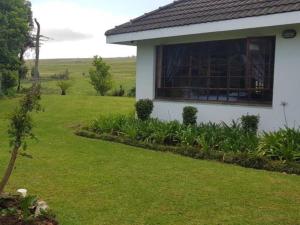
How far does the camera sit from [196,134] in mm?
11930

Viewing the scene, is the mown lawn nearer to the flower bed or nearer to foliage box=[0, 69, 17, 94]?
the flower bed

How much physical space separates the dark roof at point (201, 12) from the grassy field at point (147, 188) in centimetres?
388

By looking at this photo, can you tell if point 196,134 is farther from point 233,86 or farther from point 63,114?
point 63,114

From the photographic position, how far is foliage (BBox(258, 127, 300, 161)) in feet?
31.8

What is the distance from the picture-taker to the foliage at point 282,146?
9.70 metres

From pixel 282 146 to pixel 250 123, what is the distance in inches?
81.7

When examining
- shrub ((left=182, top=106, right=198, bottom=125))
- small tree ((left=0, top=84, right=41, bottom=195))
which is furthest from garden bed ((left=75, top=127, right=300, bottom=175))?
small tree ((left=0, top=84, right=41, bottom=195))

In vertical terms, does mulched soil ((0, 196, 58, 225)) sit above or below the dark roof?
below

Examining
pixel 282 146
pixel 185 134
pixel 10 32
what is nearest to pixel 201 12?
pixel 185 134

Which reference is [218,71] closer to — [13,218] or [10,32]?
[13,218]

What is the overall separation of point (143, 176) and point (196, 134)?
343 centimetres

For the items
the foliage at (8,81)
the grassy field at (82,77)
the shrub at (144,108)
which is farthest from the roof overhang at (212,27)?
the grassy field at (82,77)

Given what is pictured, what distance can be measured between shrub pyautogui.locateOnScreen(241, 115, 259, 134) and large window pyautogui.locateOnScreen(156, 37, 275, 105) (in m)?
0.58

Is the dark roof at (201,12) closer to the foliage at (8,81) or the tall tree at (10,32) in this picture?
the tall tree at (10,32)
